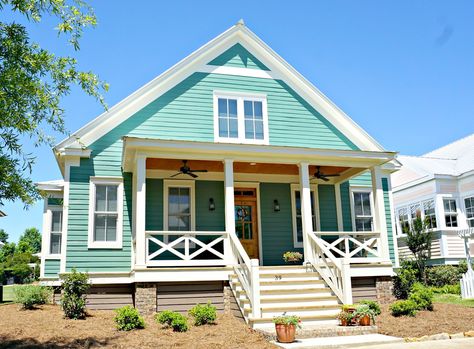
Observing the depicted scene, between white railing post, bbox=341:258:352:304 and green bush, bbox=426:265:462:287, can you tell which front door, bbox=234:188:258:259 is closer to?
white railing post, bbox=341:258:352:304

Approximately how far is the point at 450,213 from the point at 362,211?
7.33 m

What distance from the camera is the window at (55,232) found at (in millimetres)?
14469

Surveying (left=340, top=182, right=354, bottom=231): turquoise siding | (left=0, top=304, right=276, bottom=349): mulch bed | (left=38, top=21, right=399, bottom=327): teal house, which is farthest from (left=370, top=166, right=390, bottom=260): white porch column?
(left=0, top=304, right=276, bottom=349): mulch bed

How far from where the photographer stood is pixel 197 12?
1101 cm

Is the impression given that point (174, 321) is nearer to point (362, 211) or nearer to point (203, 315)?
point (203, 315)

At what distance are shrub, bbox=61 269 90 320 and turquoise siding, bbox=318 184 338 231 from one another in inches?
310

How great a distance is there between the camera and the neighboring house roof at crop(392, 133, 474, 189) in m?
22.2

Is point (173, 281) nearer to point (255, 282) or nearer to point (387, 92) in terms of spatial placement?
point (255, 282)

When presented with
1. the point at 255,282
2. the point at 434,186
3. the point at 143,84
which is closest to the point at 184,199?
the point at 143,84

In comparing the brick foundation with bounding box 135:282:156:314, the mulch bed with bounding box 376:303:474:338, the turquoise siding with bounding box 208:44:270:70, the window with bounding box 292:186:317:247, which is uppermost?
the turquoise siding with bounding box 208:44:270:70

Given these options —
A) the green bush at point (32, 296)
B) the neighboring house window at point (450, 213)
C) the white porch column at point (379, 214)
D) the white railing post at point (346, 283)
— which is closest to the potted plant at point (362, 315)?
the white railing post at point (346, 283)

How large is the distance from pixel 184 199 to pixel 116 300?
3578mm

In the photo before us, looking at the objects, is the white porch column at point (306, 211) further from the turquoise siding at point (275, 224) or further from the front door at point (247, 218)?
the front door at point (247, 218)

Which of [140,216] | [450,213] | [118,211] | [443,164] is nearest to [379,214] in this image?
[140,216]
